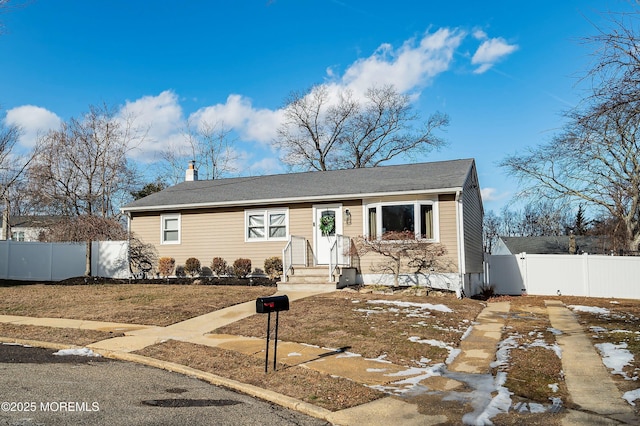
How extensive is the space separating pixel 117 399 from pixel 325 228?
38.2 feet

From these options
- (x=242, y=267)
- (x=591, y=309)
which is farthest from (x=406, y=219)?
(x=242, y=267)

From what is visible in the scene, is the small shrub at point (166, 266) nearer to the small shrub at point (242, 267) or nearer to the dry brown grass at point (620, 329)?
the small shrub at point (242, 267)

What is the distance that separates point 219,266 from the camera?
17.4m

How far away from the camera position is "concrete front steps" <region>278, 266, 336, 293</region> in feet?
46.7

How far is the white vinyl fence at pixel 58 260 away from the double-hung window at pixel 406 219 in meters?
10.5

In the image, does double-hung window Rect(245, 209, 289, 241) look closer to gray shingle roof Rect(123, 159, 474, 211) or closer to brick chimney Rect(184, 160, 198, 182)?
gray shingle roof Rect(123, 159, 474, 211)

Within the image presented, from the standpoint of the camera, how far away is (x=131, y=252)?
19031mm

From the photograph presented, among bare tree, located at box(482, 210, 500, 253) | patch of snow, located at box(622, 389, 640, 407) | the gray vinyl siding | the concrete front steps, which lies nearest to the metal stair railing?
the concrete front steps

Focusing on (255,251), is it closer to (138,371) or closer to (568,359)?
(138,371)

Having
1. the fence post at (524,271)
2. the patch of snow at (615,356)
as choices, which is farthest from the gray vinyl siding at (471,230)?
the patch of snow at (615,356)

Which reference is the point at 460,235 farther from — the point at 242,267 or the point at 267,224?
the point at 242,267

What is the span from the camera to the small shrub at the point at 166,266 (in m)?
18.1

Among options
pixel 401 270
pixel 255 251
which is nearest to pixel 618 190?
pixel 401 270

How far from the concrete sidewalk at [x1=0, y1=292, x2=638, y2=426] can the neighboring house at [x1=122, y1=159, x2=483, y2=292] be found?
173 inches
